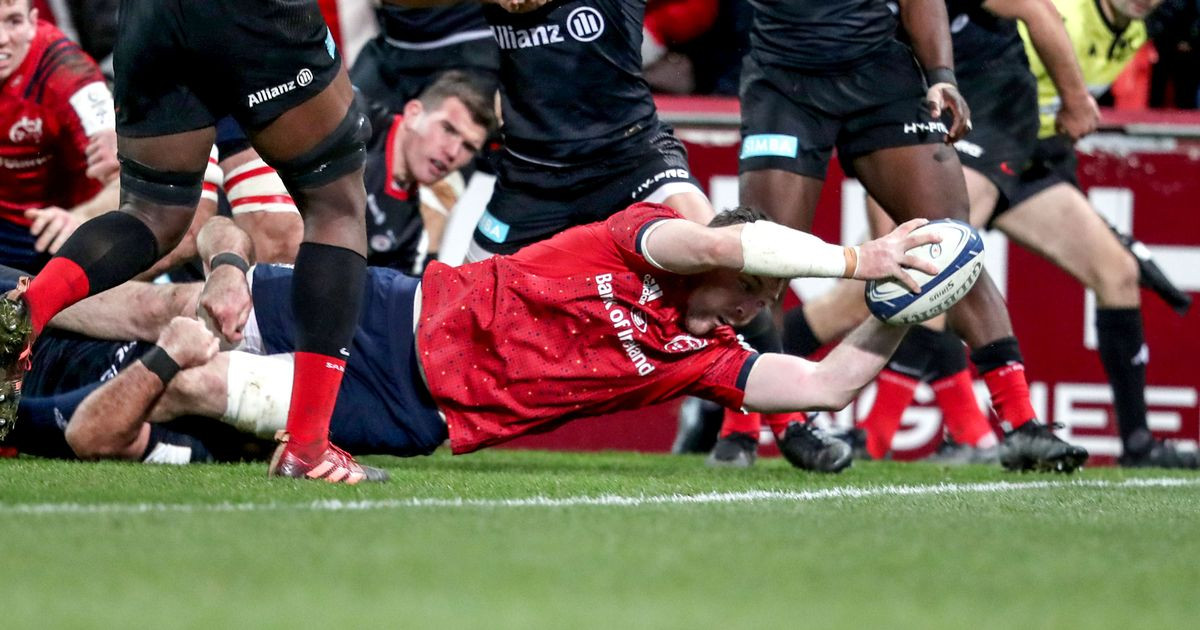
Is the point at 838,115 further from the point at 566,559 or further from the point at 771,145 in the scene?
the point at 566,559

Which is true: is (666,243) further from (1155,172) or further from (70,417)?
(1155,172)

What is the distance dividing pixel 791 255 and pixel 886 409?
9.56 ft

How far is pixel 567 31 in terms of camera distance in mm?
5363

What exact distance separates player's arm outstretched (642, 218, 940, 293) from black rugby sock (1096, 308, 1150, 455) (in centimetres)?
265

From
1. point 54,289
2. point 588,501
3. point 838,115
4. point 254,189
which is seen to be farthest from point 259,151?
point 838,115

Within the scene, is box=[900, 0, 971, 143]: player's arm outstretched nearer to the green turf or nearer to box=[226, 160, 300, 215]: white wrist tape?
the green turf

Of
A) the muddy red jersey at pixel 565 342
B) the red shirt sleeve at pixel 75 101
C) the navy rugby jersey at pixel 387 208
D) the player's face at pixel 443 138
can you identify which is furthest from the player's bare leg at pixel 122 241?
the navy rugby jersey at pixel 387 208

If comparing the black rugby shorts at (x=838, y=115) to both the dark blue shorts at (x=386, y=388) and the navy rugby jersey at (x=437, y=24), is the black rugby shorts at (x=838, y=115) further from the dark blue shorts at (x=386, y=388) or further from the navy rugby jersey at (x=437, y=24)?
the navy rugby jersey at (x=437, y=24)

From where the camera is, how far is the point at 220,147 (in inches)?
222

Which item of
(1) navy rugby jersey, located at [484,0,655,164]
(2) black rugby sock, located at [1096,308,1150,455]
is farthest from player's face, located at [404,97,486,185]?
(2) black rugby sock, located at [1096,308,1150,455]

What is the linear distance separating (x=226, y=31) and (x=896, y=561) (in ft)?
6.56

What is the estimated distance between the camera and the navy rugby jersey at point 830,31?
18.1 feet

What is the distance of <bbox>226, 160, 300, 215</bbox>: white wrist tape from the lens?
18.3ft

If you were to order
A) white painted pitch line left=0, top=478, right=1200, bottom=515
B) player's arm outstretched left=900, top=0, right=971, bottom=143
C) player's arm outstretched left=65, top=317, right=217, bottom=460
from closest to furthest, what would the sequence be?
white painted pitch line left=0, top=478, right=1200, bottom=515, player's arm outstretched left=65, top=317, right=217, bottom=460, player's arm outstretched left=900, top=0, right=971, bottom=143
